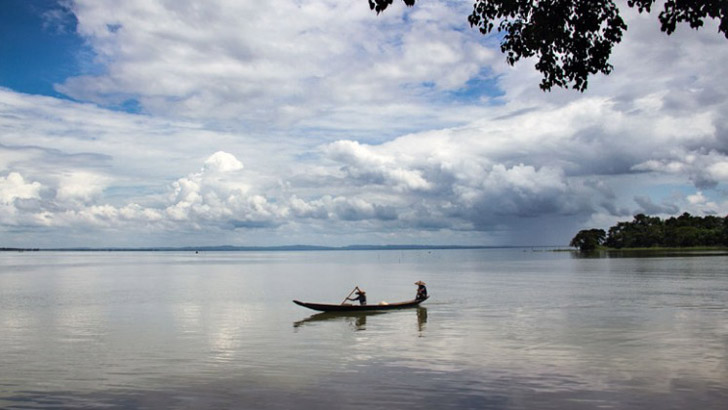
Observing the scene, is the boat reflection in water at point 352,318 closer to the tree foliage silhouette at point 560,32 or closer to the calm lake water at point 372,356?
the calm lake water at point 372,356

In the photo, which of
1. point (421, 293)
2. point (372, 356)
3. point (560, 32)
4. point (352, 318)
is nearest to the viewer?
point (560, 32)

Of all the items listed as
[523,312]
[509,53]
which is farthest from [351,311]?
[509,53]

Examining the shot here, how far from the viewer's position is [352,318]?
40.7 metres

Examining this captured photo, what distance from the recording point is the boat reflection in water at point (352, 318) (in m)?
37.5

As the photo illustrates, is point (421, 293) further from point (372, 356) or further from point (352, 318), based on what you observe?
point (372, 356)

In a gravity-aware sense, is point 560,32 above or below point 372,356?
above

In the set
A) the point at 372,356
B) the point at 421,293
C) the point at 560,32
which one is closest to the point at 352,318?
the point at 421,293

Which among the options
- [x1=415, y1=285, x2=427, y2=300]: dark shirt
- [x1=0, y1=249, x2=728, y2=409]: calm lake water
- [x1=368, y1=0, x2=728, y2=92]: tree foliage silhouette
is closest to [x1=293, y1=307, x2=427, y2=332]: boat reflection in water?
[x1=0, y1=249, x2=728, y2=409]: calm lake water

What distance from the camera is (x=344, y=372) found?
23.3m

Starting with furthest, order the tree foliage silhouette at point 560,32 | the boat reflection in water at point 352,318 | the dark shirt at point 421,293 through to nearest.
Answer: the dark shirt at point 421,293, the boat reflection in water at point 352,318, the tree foliage silhouette at point 560,32

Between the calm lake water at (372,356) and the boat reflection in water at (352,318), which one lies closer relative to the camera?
the calm lake water at (372,356)

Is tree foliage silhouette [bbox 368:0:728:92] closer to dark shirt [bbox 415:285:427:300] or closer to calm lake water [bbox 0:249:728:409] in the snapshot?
calm lake water [bbox 0:249:728:409]

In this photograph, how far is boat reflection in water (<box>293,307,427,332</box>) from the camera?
123 ft

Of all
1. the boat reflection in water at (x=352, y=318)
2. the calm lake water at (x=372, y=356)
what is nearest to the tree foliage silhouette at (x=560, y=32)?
the calm lake water at (x=372, y=356)
